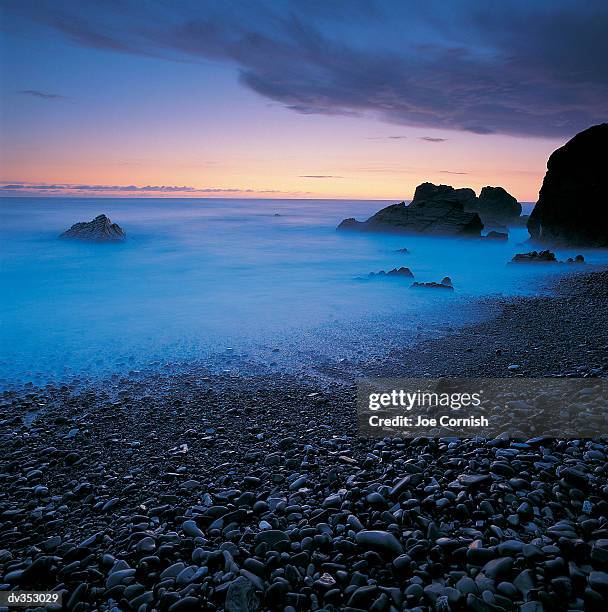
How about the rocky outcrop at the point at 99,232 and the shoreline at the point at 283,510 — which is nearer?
the shoreline at the point at 283,510

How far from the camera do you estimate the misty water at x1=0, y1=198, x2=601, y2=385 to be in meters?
10.3

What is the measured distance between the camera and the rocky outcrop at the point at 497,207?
51388 millimetres

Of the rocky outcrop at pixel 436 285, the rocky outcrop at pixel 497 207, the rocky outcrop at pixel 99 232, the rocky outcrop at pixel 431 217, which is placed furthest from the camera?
the rocky outcrop at pixel 497 207

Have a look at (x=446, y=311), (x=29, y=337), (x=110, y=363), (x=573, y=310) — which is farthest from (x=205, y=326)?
(x=573, y=310)

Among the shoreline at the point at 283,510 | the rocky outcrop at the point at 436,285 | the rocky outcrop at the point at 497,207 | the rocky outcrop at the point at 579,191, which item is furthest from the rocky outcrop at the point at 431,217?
the shoreline at the point at 283,510

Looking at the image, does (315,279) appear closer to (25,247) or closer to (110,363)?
(110,363)

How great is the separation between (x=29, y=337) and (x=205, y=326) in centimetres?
495

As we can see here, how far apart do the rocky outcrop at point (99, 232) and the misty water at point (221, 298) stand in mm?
756

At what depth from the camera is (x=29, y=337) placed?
477 inches

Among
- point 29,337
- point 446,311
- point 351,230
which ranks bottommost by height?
point 29,337

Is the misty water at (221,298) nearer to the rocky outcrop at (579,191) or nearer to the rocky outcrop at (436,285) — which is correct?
the rocky outcrop at (436,285)

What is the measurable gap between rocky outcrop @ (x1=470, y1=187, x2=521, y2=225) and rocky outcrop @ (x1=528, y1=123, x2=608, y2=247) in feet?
66.2

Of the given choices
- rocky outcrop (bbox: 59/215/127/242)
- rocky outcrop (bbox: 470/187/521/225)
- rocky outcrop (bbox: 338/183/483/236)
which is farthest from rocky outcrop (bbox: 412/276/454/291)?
rocky outcrop (bbox: 470/187/521/225)

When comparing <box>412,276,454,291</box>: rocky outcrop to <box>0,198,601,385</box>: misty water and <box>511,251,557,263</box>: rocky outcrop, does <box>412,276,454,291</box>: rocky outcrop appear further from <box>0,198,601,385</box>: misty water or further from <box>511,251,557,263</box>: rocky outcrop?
<box>511,251,557,263</box>: rocky outcrop
